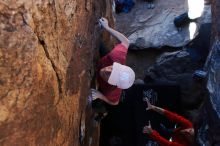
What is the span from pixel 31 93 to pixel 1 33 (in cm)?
49

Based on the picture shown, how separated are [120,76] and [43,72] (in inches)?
52.2

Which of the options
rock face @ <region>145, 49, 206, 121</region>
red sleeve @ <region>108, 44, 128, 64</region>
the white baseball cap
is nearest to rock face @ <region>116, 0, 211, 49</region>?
rock face @ <region>145, 49, 206, 121</region>

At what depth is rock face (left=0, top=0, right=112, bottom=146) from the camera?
2.39 m

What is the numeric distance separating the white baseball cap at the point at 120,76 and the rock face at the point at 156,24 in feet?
13.0

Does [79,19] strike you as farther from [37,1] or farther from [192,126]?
[192,126]

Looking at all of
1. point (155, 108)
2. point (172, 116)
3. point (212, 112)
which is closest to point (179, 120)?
point (172, 116)

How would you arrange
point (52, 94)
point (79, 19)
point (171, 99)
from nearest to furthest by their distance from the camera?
point (52, 94), point (79, 19), point (171, 99)

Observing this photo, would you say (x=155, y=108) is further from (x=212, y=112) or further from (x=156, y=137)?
(x=212, y=112)

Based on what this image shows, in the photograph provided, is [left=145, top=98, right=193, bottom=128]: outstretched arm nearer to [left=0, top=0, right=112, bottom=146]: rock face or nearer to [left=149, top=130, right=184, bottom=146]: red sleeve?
[left=149, top=130, right=184, bottom=146]: red sleeve

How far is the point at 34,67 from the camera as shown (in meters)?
2.61

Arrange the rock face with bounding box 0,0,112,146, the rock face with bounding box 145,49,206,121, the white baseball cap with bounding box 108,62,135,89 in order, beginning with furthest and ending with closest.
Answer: the rock face with bounding box 145,49,206,121 < the white baseball cap with bounding box 108,62,135,89 < the rock face with bounding box 0,0,112,146

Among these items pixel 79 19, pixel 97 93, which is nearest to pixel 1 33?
pixel 79 19

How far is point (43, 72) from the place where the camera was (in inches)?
108

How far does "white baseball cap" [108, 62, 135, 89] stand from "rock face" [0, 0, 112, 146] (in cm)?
28
